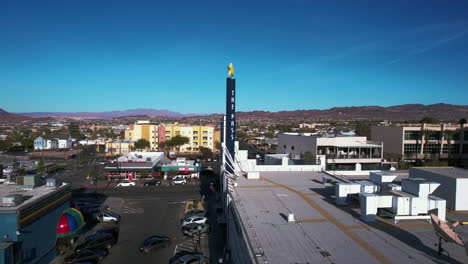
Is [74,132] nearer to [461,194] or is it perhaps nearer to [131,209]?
→ [131,209]

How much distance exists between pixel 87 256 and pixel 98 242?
5.23 ft

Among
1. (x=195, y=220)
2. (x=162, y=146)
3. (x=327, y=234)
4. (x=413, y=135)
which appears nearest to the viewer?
(x=327, y=234)

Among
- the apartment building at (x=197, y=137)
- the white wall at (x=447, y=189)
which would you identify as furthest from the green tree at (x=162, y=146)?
the white wall at (x=447, y=189)

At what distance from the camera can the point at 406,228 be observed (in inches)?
408

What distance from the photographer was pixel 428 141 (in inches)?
1727

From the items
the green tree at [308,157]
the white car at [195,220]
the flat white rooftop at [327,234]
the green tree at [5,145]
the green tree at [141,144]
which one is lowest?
the white car at [195,220]

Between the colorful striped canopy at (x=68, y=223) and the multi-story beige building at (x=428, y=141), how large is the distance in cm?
4269

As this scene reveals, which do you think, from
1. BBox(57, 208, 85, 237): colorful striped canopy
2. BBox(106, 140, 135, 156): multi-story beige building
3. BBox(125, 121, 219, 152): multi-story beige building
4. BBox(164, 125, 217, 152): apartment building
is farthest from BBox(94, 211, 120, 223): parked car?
BBox(164, 125, 217, 152): apartment building

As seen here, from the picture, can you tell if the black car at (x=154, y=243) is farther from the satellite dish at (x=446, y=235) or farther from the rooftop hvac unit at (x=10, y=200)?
the satellite dish at (x=446, y=235)

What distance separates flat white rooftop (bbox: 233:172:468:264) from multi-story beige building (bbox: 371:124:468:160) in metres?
35.0

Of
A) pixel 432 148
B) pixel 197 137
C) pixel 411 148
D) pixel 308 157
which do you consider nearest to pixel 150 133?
pixel 197 137

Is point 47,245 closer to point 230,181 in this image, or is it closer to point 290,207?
point 230,181


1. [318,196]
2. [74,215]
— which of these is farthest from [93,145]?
[318,196]

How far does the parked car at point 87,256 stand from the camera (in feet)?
52.3
